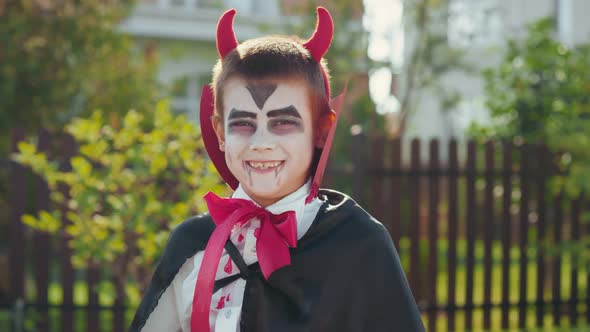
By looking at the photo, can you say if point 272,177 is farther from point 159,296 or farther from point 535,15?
point 535,15

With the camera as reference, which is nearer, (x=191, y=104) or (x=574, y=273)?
(x=574, y=273)

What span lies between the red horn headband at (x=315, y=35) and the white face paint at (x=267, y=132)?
0.42ft

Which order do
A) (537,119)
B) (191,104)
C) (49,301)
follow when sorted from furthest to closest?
(191,104) < (537,119) < (49,301)

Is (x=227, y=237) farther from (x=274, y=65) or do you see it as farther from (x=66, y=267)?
(x=66, y=267)

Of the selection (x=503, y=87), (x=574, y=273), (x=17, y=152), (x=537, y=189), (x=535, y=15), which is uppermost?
(x=535, y=15)

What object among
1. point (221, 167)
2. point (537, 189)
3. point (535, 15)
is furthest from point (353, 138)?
point (535, 15)

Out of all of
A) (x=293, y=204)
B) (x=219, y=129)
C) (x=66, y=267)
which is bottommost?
(x=66, y=267)

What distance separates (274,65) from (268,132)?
0.18m

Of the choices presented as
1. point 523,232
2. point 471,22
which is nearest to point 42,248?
point 523,232

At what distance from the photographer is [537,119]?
7.79 metres

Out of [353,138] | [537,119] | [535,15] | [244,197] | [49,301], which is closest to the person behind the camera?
[244,197]

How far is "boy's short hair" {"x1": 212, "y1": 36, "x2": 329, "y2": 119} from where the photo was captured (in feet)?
7.05

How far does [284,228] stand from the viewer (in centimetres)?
211

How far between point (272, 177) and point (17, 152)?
4.32 m
